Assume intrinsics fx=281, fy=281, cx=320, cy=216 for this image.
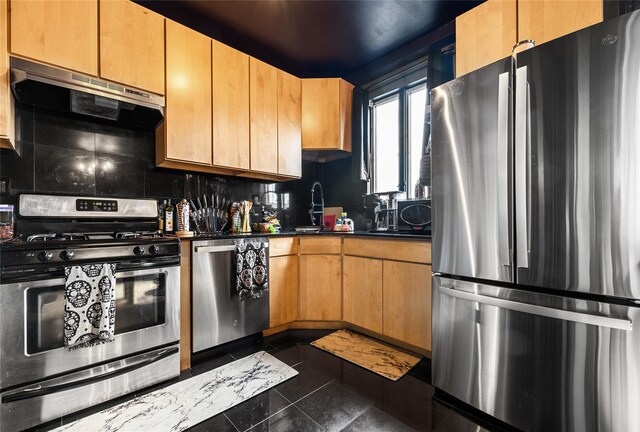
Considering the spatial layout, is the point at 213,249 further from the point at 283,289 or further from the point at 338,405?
the point at 338,405

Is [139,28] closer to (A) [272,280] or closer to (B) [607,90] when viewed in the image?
(A) [272,280]

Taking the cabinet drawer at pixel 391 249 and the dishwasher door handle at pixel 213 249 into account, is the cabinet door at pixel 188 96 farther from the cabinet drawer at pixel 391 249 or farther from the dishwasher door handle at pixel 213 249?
the cabinet drawer at pixel 391 249

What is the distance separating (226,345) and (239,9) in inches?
105

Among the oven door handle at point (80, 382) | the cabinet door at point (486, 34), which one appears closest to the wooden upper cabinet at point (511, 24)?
the cabinet door at point (486, 34)

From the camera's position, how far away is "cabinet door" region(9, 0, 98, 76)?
157 centimetres

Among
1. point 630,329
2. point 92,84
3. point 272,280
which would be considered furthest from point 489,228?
point 92,84

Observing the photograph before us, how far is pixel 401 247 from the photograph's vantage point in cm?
208

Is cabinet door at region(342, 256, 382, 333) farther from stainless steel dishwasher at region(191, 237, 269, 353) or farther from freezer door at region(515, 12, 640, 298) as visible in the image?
freezer door at region(515, 12, 640, 298)

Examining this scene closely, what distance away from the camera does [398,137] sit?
2.96 meters

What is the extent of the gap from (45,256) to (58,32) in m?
1.33

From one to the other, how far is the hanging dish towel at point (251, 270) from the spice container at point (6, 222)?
1.30m

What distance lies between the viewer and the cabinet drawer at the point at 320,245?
8.34ft

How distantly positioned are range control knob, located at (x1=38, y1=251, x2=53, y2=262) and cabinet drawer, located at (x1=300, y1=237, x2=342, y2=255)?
1.64 m

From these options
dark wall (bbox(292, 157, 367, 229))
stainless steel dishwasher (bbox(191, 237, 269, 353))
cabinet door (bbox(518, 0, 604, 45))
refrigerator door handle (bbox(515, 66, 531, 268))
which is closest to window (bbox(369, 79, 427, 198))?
dark wall (bbox(292, 157, 367, 229))
